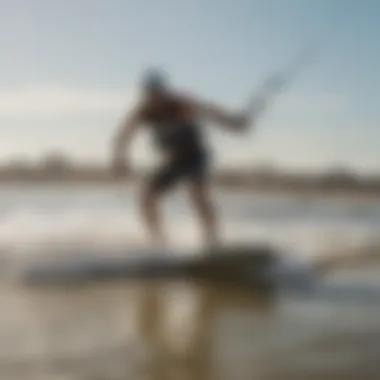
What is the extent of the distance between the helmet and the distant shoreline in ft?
0.68

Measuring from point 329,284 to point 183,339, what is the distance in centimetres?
46

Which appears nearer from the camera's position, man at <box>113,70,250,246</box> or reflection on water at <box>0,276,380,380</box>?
reflection on water at <box>0,276,380,380</box>

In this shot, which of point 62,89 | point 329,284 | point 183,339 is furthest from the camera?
point 329,284

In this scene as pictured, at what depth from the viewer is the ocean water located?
4.50 ft

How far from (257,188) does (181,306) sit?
1.20 ft

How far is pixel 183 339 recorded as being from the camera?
148 centimetres

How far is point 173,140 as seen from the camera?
5.62ft

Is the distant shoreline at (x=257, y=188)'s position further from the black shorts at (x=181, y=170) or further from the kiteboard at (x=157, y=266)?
the kiteboard at (x=157, y=266)

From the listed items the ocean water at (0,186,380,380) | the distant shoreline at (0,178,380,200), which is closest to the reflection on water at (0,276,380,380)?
the ocean water at (0,186,380,380)

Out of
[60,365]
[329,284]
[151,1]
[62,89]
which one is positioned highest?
[151,1]

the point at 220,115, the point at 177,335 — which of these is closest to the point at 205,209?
the point at 220,115

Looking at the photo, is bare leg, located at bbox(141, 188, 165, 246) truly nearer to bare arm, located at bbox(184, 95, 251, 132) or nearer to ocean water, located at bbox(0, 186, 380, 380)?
ocean water, located at bbox(0, 186, 380, 380)

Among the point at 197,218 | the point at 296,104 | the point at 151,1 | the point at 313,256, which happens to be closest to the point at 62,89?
the point at 151,1

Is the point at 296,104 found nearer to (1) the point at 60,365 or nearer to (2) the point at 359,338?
(2) the point at 359,338
